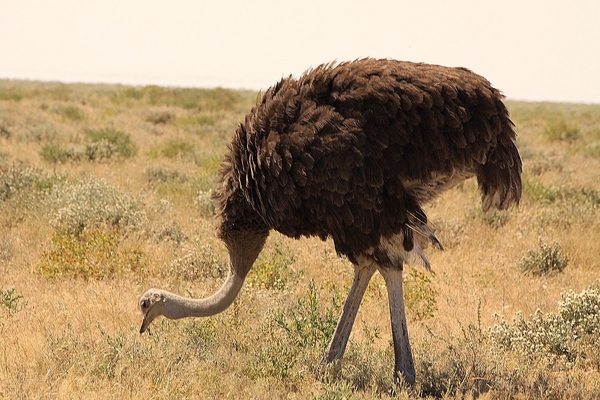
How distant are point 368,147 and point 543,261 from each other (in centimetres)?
411

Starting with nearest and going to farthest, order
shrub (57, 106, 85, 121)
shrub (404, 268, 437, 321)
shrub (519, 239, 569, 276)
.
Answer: shrub (404, 268, 437, 321)
shrub (519, 239, 569, 276)
shrub (57, 106, 85, 121)

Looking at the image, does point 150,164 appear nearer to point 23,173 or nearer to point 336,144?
point 23,173

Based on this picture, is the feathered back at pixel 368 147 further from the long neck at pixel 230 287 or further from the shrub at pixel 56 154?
the shrub at pixel 56 154

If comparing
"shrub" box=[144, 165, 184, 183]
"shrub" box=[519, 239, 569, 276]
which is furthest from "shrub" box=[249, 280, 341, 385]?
"shrub" box=[144, 165, 184, 183]

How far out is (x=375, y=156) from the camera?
424 cm

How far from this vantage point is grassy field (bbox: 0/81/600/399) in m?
4.64

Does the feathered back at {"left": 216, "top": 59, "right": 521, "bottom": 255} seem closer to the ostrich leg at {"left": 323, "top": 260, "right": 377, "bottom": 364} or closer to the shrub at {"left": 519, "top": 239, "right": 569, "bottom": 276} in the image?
the ostrich leg at {"left": 323, "top": 260, "right": 377, "bottom": 364}

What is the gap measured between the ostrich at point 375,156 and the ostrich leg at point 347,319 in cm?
20

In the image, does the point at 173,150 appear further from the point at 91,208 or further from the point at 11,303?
the point at 11,303

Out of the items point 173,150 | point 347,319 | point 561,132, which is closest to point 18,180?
point 173,150

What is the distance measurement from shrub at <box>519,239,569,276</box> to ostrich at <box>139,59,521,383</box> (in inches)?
122

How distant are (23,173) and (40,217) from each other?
2133 mm

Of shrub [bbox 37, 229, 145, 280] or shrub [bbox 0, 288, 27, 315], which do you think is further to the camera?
shrub [bbox 37, 229, 145, 280]

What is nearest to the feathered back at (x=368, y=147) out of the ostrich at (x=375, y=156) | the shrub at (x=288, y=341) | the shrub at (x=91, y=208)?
the ostrich at (x=375, y=156)
